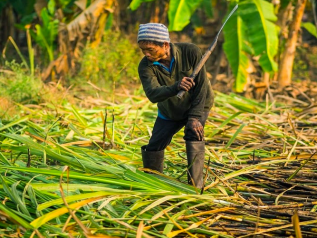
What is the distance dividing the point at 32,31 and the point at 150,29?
6101mm

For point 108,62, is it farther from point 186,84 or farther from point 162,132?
point 186,84

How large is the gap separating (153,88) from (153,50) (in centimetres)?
21

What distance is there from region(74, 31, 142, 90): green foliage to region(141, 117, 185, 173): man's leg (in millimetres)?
4263

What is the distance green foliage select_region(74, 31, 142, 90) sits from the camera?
27.1ft

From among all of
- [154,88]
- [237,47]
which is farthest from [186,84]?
[237,47]

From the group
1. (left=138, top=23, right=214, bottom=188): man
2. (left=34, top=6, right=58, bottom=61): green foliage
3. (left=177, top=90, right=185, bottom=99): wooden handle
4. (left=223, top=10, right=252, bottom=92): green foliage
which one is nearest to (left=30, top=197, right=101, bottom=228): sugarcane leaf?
(left=177, top=90, right=185, bottom=99): wooden handle

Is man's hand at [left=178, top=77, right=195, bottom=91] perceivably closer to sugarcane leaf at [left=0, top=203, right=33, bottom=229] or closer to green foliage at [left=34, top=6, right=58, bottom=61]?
sugarcane leaf at [left=0, top=203, right=33, bottom=229]

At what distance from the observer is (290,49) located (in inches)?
332

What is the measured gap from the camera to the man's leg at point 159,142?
145 inches

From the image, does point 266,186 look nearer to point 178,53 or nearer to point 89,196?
point 178,53

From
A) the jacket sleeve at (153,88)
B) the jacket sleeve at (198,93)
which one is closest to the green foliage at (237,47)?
the jacket sleeve at (198,93)

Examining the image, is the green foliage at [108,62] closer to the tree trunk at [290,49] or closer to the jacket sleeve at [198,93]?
the tree trunk at [290,49]

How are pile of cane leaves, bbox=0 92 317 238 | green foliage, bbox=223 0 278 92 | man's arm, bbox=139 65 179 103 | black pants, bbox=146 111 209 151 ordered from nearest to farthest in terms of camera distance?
1. pile of cane leaves, bbox=0 92 317 238
2. man's arm, bbox=139 65 179 103
3. black pants, bbox=146 111 209 151
4. green foliage, bbox=223 0 278 92

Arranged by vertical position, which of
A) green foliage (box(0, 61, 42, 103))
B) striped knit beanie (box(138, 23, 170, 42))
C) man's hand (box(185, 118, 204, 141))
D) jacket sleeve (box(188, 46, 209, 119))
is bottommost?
green foliage (box(0, 61, 42, 103))
